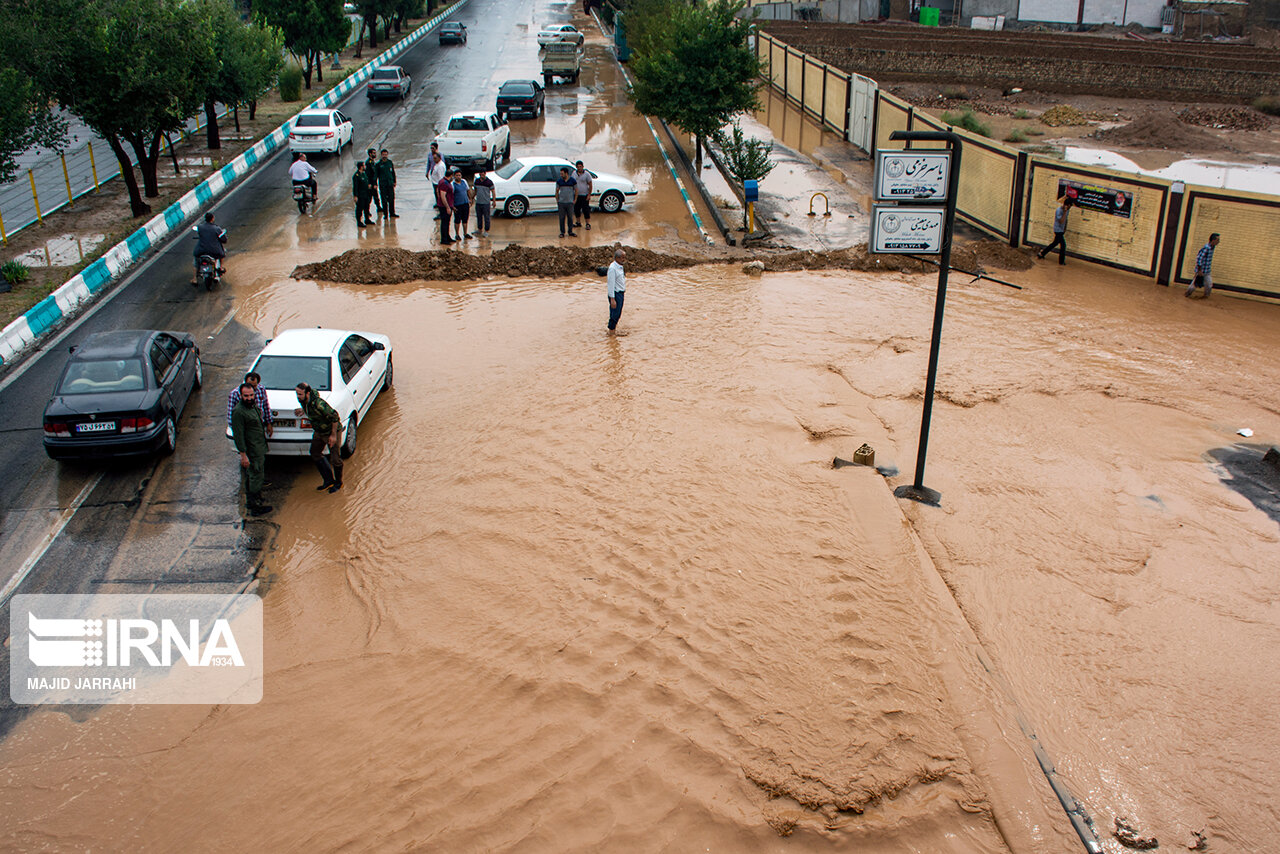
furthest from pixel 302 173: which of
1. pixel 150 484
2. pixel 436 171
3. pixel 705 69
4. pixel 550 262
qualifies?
pixel 150 484

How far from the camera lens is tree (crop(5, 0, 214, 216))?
66.9 feet

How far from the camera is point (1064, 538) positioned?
9.66m

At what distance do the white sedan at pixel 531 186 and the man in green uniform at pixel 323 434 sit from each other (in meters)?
13.0

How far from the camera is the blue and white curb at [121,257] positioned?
1573cm

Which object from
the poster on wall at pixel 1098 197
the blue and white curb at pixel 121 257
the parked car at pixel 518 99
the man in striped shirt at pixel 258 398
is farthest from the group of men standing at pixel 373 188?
the poster on wall at pixel 1098 197

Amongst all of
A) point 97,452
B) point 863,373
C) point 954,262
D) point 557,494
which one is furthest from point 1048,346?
point 97,452

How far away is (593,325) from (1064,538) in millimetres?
8985

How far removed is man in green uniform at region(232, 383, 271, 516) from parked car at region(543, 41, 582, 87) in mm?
35617

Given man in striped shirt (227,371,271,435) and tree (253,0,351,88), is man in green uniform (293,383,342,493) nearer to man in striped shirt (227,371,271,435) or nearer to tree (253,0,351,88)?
man in striped shirt (227,371,271,435)

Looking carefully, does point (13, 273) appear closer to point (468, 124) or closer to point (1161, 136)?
point (468, 124)

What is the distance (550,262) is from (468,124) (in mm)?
10110

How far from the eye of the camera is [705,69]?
1071 inches

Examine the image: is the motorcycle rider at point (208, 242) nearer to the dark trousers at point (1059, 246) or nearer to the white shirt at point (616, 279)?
the white shirt at point (616, 279)

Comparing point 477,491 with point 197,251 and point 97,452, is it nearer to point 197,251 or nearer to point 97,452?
point 97,452
